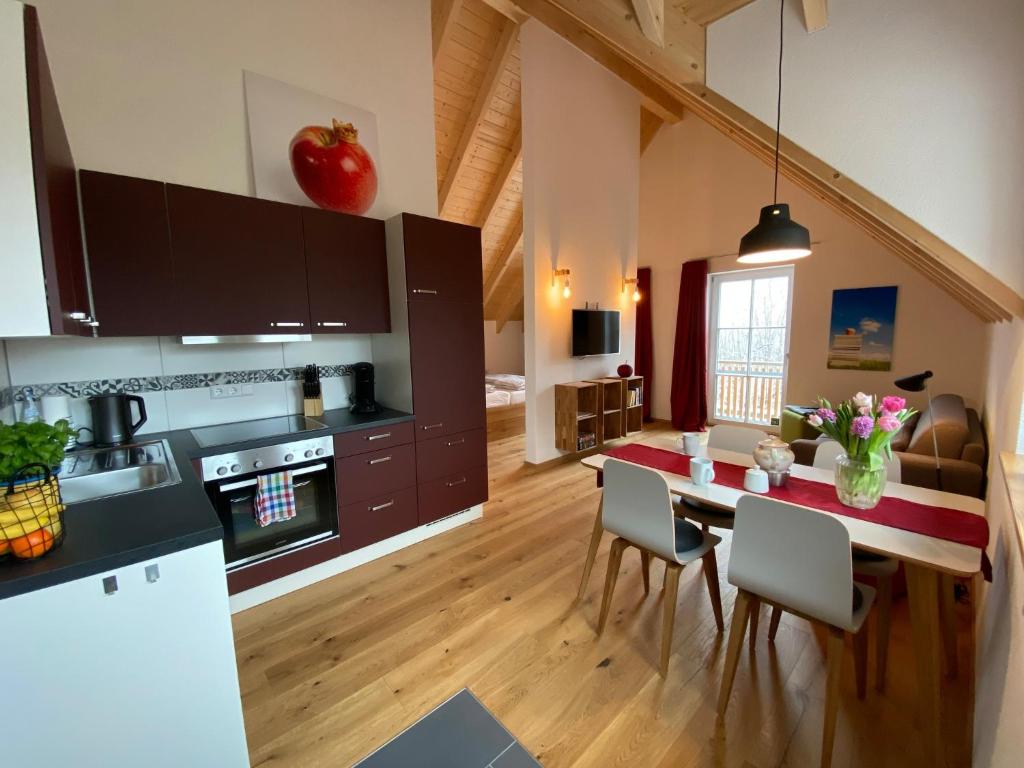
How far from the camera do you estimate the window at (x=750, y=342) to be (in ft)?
17.2

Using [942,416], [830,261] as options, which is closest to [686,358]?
[830,261]

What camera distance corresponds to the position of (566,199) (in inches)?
171

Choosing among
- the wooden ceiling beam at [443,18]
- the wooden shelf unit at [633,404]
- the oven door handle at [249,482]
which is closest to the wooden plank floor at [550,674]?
the oven door handle at [249,482]

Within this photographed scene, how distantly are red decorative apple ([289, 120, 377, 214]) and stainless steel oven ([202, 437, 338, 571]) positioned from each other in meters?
1.42

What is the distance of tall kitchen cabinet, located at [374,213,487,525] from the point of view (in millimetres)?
2611

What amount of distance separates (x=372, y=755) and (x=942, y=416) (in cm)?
416

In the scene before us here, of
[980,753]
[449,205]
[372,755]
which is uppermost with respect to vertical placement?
[449,205]

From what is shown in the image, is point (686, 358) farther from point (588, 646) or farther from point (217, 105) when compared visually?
point (217, 105)

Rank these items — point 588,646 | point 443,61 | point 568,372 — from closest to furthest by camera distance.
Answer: point 588,646
point 443,61
point 568,372

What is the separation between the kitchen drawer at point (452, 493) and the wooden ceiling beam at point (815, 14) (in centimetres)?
291

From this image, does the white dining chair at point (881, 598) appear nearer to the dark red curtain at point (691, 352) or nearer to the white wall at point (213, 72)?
the white wall at point (213, 72)

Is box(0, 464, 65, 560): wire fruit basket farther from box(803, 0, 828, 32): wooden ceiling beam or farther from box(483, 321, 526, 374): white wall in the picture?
box(483, 321, 526, 374): white wall

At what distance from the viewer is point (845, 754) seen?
→ 55.3 inches

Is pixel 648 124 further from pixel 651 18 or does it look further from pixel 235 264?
pixel 235 264
